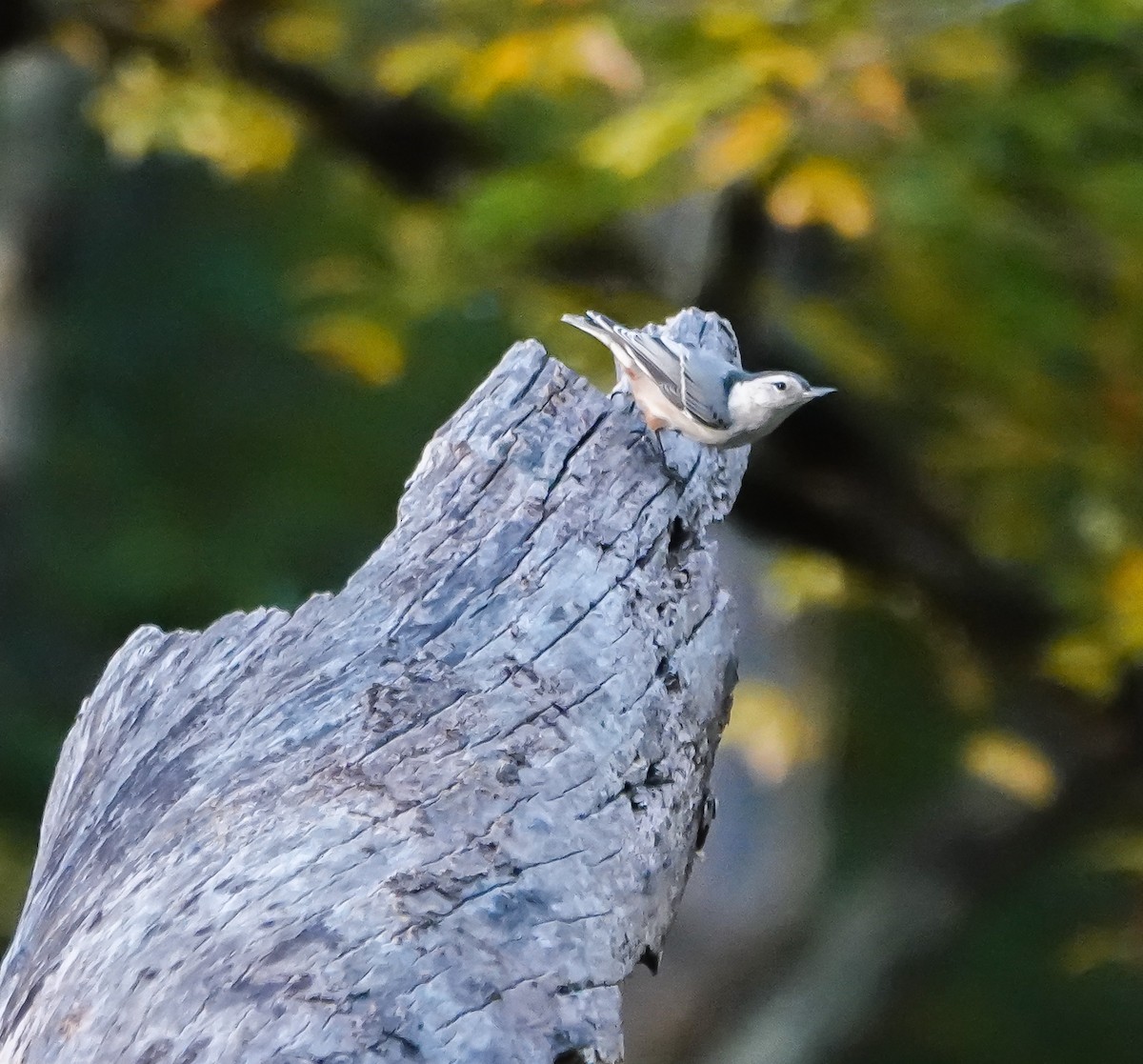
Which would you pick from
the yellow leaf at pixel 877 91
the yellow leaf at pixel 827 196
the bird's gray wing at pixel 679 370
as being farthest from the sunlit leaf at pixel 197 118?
the bird's gray wing at pixel 679 370

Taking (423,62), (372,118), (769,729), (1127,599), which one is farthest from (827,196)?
(769,729)

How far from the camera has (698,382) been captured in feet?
7.41

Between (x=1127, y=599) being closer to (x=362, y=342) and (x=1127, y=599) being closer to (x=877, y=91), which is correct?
(x=877, y=91)

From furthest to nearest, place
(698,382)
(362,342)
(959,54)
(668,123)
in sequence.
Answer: (362,342)
(959,54)
(668,123)
(698,382)

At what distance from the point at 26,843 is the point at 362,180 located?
3.15m

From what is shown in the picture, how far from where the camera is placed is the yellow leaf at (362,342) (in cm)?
424

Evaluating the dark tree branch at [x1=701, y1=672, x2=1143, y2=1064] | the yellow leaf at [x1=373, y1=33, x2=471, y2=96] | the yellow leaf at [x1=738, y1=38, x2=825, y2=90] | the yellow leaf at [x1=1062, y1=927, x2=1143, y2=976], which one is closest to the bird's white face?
Result: the yellow leaf at [x1=738, y1=38, x2=825, y2=90]

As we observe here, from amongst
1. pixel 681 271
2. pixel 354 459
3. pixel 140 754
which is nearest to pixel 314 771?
pixel 140 754

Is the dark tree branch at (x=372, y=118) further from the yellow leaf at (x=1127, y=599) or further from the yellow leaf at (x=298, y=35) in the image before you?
the yellow leaf at (x=1127, y=599)

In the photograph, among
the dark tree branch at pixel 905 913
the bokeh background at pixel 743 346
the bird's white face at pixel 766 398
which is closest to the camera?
the bird's white face at pixel 766 398

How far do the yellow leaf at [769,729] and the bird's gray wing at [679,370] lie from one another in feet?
8.48

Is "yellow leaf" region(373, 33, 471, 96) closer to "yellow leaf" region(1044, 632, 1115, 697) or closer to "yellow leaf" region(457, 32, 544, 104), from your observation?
"yellow leaf" region(457, 32, 544, 104)

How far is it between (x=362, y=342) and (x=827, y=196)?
1556 mm

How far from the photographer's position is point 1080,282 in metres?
4.20
